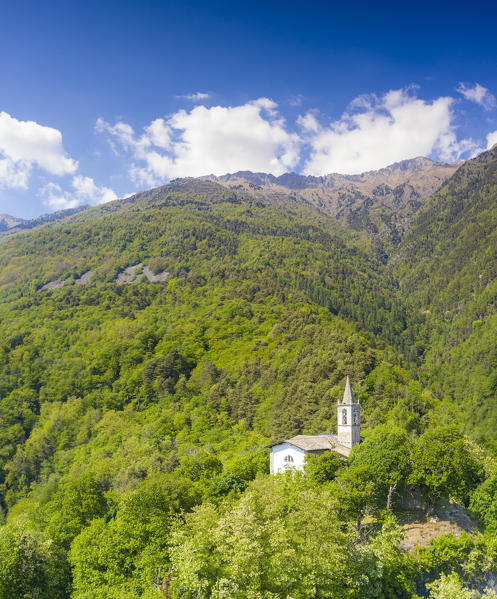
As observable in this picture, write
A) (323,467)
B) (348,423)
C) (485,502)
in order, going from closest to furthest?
(485,502) → (323,467) → (348,423)

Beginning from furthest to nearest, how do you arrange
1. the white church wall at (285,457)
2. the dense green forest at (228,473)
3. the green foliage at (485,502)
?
1. the white church wall at (285,457)
2. the green foliage at (485,502)
3. the dense green forest at (228,473)

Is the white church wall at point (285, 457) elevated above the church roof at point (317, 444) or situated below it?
below

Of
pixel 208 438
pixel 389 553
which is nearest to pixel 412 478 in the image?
pixel 389 553

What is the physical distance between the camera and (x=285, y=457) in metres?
62.2

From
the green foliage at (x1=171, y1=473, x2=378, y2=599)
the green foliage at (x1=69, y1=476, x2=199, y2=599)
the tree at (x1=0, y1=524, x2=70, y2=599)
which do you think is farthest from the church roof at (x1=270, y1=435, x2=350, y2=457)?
the tree at (x1=0, y1=524, x2=70, y2=599)

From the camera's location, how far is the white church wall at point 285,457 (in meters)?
60.1

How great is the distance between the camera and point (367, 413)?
83438 millimetres

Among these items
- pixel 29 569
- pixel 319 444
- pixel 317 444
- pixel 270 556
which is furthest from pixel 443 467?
pixel 29 569

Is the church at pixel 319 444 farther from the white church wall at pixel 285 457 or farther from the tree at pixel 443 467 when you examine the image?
the tree at pixel 443 467

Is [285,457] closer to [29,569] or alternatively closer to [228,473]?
[228,473]

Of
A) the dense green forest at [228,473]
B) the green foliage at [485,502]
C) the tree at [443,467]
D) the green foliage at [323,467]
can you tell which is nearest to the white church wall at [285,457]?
the dense green forest at [228,473]

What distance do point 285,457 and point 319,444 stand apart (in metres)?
4.94

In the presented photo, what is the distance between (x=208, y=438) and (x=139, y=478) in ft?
111

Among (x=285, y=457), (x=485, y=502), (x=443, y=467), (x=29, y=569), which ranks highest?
(x=285, y=457)
